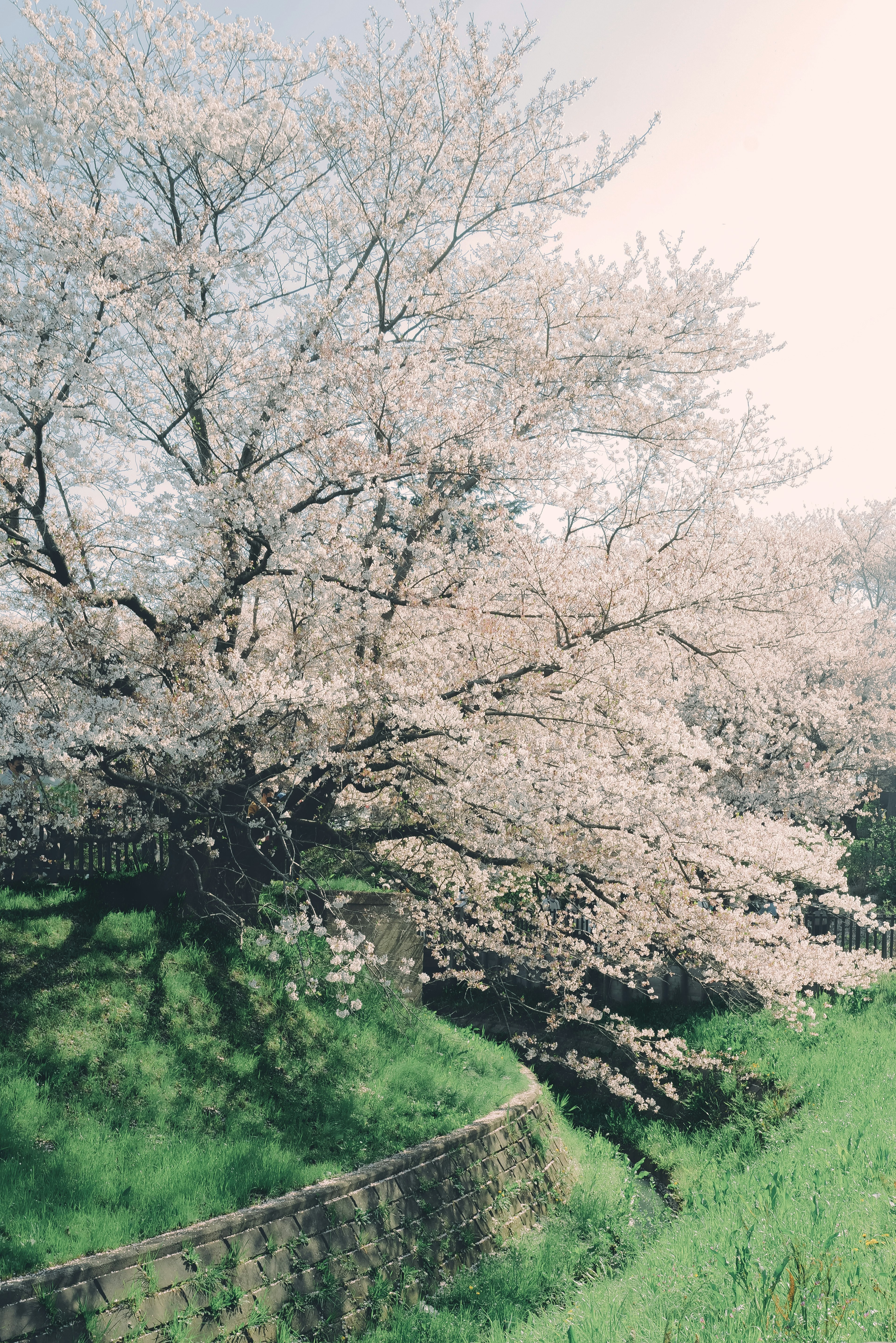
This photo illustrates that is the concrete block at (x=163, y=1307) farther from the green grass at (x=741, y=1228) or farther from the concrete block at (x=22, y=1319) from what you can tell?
the green grass at (x=741, y=1228)

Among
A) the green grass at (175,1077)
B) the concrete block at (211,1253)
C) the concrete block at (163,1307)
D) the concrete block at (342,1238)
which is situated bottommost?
the concrete block at (342,1238)

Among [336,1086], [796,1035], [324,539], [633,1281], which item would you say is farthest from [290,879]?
[796,1035]

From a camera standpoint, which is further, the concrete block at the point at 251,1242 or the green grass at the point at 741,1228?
the concrete block at the point at 251,1242

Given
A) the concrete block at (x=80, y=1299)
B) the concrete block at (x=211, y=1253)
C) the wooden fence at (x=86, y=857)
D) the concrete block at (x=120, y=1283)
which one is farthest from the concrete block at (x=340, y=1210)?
the wooden fence at (x=86, y=857)

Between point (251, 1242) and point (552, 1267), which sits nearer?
point (251, 1242)

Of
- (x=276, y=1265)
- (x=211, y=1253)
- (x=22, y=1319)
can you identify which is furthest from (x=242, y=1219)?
(x=22, y=1319)

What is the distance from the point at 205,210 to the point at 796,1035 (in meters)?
13.1

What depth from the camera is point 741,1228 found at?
5914 millimetres

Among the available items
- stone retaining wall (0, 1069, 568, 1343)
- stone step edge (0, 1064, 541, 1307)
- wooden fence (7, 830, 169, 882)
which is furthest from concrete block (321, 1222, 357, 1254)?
wooden fence (7, 830, 169, 882)

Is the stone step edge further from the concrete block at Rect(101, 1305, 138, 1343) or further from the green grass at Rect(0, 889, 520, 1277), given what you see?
the concrete block at Rect(101, 1305, 138, 1343)

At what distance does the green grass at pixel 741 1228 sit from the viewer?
167 inches

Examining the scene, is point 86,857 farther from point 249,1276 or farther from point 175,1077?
point 249,1276

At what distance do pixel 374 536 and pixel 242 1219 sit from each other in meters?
5.88

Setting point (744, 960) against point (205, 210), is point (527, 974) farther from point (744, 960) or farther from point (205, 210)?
point (205, 210)
